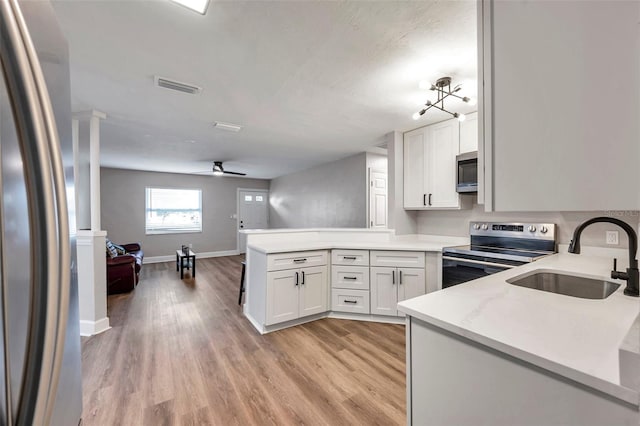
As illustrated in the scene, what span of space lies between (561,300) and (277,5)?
6.34 feet

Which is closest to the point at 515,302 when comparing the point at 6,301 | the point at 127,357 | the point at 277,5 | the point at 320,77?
the point at 6,301

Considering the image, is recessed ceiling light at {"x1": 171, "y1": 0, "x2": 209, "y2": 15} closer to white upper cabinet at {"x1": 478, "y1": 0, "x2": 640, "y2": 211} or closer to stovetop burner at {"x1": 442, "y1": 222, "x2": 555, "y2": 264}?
white upper cabinet at {"x1": 478, "y1": 0, "x2": 640, "y2": 211}

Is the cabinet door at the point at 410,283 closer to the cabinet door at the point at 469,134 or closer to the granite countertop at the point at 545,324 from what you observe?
the cabinet door at the point at 469,134

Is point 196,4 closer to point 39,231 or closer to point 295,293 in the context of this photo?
point 39,231

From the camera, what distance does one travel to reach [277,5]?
4.69 ft

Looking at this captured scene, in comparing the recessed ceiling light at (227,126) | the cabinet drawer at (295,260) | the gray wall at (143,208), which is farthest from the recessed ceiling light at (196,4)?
the gray wall at (143,208)

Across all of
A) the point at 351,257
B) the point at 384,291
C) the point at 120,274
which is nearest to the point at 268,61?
the point at 351,257

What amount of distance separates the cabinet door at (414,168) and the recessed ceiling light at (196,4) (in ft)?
9.36

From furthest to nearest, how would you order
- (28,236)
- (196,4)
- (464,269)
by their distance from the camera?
(464,269) → (196,4) → (28,236)

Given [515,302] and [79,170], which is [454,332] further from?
[79,170]

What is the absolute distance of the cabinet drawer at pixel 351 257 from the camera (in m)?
3.05

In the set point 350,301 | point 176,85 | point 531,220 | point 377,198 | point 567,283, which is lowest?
point 350,301

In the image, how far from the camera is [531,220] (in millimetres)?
2719

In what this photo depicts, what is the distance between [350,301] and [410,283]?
2.33 ft
